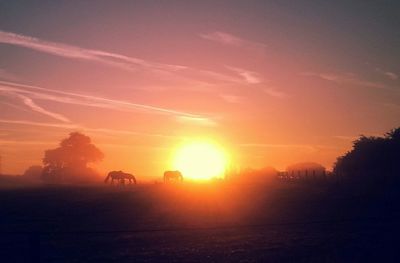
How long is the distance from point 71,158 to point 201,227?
11127 centimetres

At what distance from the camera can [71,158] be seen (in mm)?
124625

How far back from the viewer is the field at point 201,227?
19672 mm

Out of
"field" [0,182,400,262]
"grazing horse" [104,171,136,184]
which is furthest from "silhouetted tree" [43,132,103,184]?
"field" [0,182,400,262]

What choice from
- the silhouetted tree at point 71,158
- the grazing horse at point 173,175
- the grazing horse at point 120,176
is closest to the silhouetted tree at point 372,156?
the grazing horse at point 173,175

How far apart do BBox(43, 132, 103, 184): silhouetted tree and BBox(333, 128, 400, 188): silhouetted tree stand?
71.0 meters

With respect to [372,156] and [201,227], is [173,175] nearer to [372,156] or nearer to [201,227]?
[372,156]

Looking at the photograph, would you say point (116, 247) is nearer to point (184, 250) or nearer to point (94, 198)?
point (184, 250)

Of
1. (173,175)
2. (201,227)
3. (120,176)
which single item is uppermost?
(173,175)

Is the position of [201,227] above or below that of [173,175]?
below

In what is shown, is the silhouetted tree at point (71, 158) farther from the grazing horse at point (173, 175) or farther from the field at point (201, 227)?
the field at point (201, 227)

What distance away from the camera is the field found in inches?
774

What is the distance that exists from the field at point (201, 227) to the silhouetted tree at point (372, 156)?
75.1 ft

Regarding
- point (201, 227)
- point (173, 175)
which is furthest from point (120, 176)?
point (201, 227)

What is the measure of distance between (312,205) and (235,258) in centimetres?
2356
